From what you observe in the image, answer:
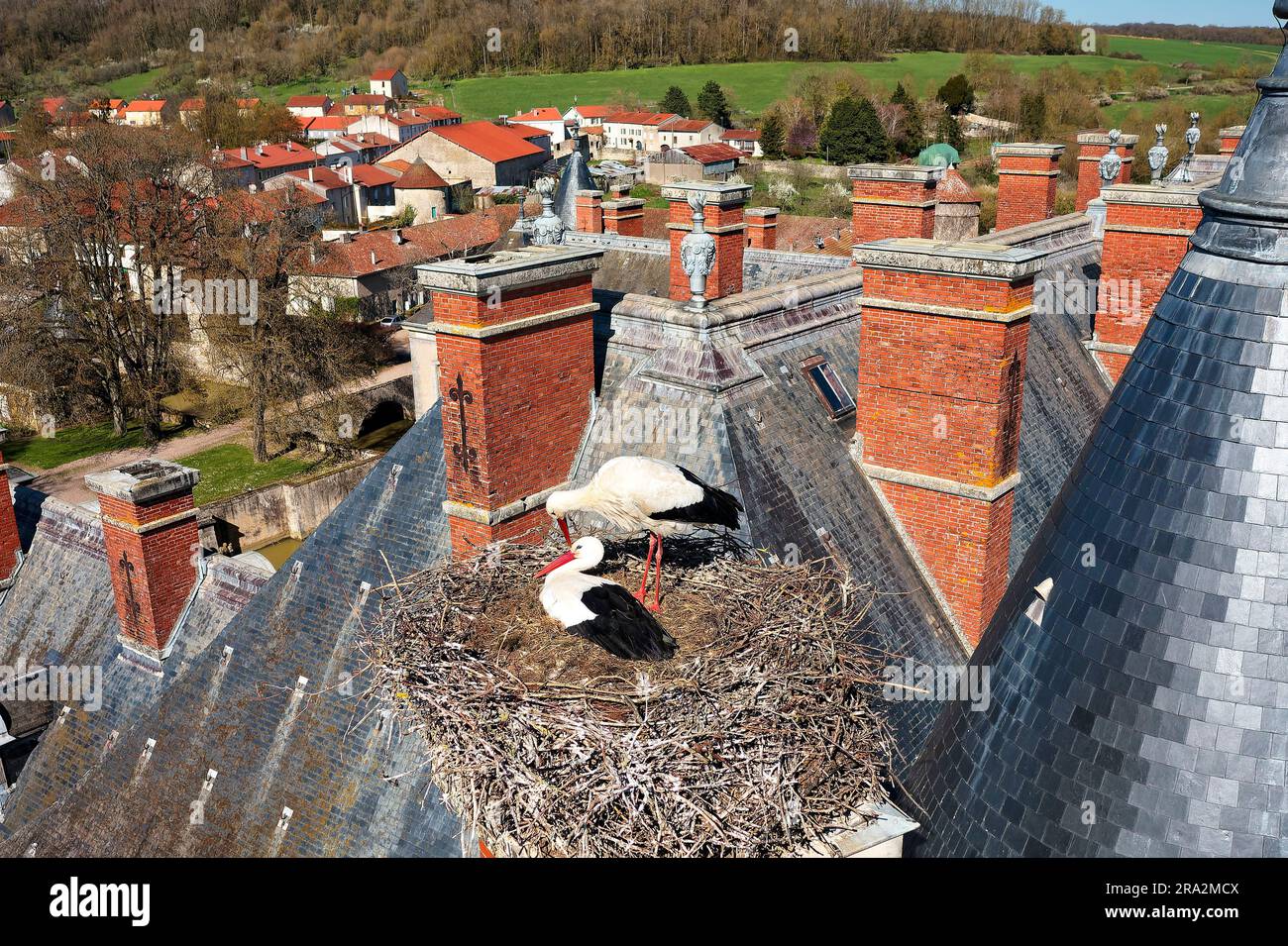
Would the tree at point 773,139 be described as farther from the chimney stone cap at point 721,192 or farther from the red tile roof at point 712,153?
the chimney stone cap at point 721,192

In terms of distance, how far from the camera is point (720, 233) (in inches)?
645

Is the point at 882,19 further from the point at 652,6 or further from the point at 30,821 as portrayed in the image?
the point at 30,821

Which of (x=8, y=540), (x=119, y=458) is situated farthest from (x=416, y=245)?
(x=8, y=540)

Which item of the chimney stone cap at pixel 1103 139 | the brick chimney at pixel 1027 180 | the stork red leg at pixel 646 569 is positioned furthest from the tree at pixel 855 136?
the stork red leg at pixel 646 569

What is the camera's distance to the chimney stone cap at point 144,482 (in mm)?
13312

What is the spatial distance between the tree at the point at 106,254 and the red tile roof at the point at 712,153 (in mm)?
46460

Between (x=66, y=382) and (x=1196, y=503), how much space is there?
149 feet

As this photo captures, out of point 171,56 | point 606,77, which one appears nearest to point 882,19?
point 606,77

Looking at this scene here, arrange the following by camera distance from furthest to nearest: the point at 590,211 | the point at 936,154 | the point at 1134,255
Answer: the point at 936,154
the point at 590,211
the point at 1134,255

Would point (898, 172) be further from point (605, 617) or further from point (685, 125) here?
point (685, 125)

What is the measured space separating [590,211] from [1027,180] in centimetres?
1285

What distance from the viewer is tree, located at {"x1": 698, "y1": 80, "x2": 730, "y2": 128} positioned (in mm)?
103062

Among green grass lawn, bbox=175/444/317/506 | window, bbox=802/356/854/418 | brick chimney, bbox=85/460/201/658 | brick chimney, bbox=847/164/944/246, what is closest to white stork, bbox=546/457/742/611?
window, bbox=802/356/854/418

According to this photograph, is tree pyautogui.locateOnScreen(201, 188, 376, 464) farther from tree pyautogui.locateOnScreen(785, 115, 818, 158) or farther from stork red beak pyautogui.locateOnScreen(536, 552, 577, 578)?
tree pyautogui.locateOnScreen(785, 115, 818, 158)
